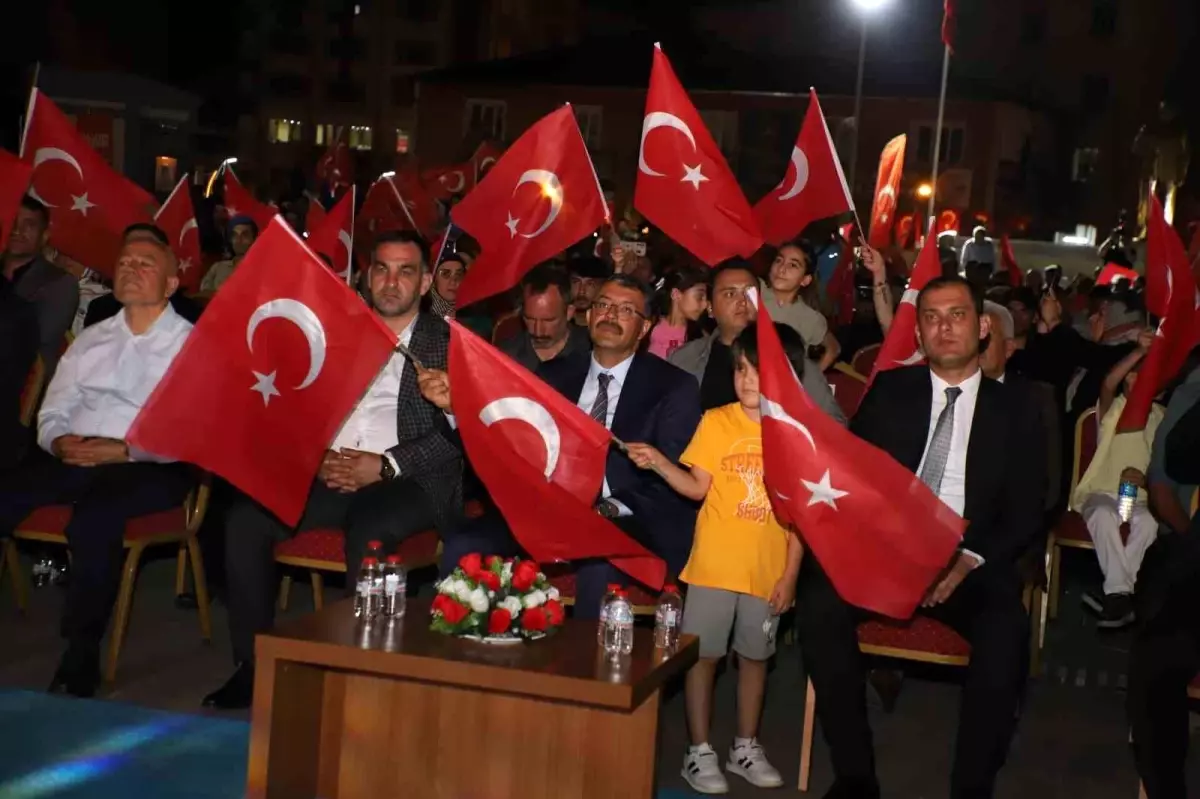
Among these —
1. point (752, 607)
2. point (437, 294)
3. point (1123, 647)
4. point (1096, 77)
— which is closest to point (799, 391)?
point (752, 607)

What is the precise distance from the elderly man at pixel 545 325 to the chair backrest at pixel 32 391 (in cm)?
207

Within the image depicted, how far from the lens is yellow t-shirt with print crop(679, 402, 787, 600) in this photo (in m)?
5.41

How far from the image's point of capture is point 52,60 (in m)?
27.1

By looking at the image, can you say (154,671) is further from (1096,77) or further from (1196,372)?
(1096,77)

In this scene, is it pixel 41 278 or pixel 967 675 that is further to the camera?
pixel 41 278

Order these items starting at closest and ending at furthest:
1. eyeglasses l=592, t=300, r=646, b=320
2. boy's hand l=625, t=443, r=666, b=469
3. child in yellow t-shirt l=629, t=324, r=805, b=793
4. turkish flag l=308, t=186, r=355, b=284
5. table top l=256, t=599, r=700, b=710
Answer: table top l=256, t=599, r=700, b=710 → boy's hand l=625, t=443, r=666, b=469 → child in yellow t-shirt l=629, t=324, r=805, b=793 → eyeglasses l=592, t=300, r=646, b=320 → turkish flag l=308, t=186, r=355, b=284

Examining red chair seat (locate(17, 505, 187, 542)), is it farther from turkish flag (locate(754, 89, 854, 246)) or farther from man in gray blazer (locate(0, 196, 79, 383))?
turkish flag (locate(754, 89, 854, 246))

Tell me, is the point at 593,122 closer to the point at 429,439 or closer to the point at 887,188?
the point at 887,188

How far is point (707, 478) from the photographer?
5.44m

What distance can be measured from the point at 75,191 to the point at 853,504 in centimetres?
553

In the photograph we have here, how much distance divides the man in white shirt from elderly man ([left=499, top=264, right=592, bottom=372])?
1.53 m

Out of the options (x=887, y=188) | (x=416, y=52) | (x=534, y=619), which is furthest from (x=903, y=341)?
(x=416, y=52)

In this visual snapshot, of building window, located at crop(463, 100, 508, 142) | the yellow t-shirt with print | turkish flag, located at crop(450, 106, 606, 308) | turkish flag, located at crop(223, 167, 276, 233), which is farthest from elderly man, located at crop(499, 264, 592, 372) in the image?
building window, located at crop(463, 100, 508, 142)

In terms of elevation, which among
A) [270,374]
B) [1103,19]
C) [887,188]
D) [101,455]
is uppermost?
[1103,19]
